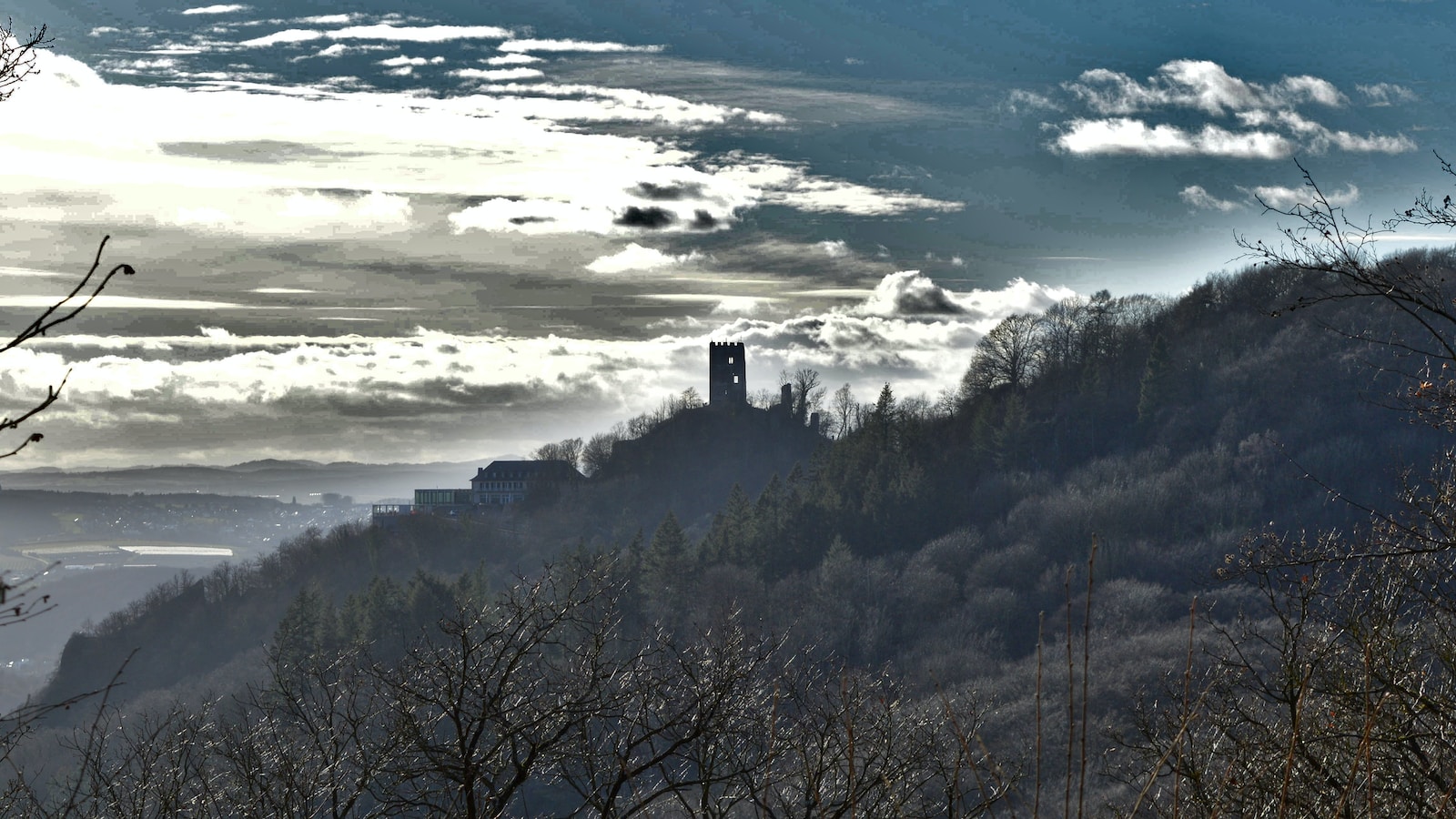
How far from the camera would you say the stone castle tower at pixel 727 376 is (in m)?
115

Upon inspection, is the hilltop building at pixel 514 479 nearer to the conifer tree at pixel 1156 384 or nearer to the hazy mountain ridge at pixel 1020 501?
the hazy mountain ridge at pixel 1020 501

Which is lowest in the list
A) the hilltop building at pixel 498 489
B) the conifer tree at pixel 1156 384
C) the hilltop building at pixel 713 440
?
the hilltop building at pixel 498 489

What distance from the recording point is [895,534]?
280 feet

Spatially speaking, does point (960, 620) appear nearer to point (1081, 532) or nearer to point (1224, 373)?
point (1081, 532)

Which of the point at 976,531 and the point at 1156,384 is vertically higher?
the point at 1156,384

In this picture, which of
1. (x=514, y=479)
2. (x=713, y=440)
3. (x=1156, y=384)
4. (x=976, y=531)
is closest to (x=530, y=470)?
(x=514, y=479)

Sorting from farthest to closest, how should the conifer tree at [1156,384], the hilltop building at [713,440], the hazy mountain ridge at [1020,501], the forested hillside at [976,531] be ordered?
the hilltop building at [713,440], the conifer tree at [1156,384], the hazy mountain ridge at [1020,501], the forested hillside at [976,531]

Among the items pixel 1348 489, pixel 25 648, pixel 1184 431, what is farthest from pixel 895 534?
pixel 25 648

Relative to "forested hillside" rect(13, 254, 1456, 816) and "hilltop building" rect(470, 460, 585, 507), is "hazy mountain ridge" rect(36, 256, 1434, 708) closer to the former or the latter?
"forested hillside" rect(13, 254, 1456, 816)

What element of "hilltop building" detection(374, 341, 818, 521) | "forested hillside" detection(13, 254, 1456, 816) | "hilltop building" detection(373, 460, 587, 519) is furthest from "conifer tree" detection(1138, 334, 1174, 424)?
"hilltop building" detection(373, 460, 587, 519)

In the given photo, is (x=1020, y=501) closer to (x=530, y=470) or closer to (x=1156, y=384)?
(x=1156, y=384)

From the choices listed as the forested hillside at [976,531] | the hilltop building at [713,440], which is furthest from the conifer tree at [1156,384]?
the hilltop building at [713,440]

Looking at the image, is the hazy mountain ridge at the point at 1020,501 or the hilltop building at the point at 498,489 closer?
the hazy mountain ridge at the point at 1020,501

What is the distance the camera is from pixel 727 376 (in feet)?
379
